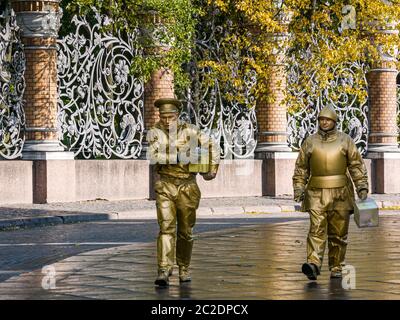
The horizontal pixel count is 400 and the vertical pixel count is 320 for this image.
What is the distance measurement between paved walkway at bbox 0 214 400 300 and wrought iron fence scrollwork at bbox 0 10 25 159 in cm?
924

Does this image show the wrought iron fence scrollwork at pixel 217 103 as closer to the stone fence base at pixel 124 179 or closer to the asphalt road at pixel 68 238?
the stone fence base at pixel 124 179

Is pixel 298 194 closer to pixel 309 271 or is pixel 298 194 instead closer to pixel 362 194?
pixel 362 194

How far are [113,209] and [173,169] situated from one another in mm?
12997

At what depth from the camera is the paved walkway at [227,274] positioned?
39.2ft

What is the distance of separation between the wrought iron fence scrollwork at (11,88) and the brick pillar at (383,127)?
32.2 feet

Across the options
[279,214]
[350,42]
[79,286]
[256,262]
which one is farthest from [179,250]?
[350,42]

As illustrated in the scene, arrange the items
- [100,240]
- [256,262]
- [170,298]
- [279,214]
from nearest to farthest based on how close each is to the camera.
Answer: [170,298]
[256,262]
[100,240]
[279,214]

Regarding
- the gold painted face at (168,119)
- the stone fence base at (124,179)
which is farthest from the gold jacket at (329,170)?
the stone fence base at (124,179)

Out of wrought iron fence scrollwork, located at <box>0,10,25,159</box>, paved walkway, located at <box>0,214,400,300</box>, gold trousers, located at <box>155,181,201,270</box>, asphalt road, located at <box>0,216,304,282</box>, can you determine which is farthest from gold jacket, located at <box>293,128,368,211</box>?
wrought iron fence scrollwork, located at <box>0,10,25,159</box>

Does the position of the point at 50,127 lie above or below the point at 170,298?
above

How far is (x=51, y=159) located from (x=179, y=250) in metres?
14.0
